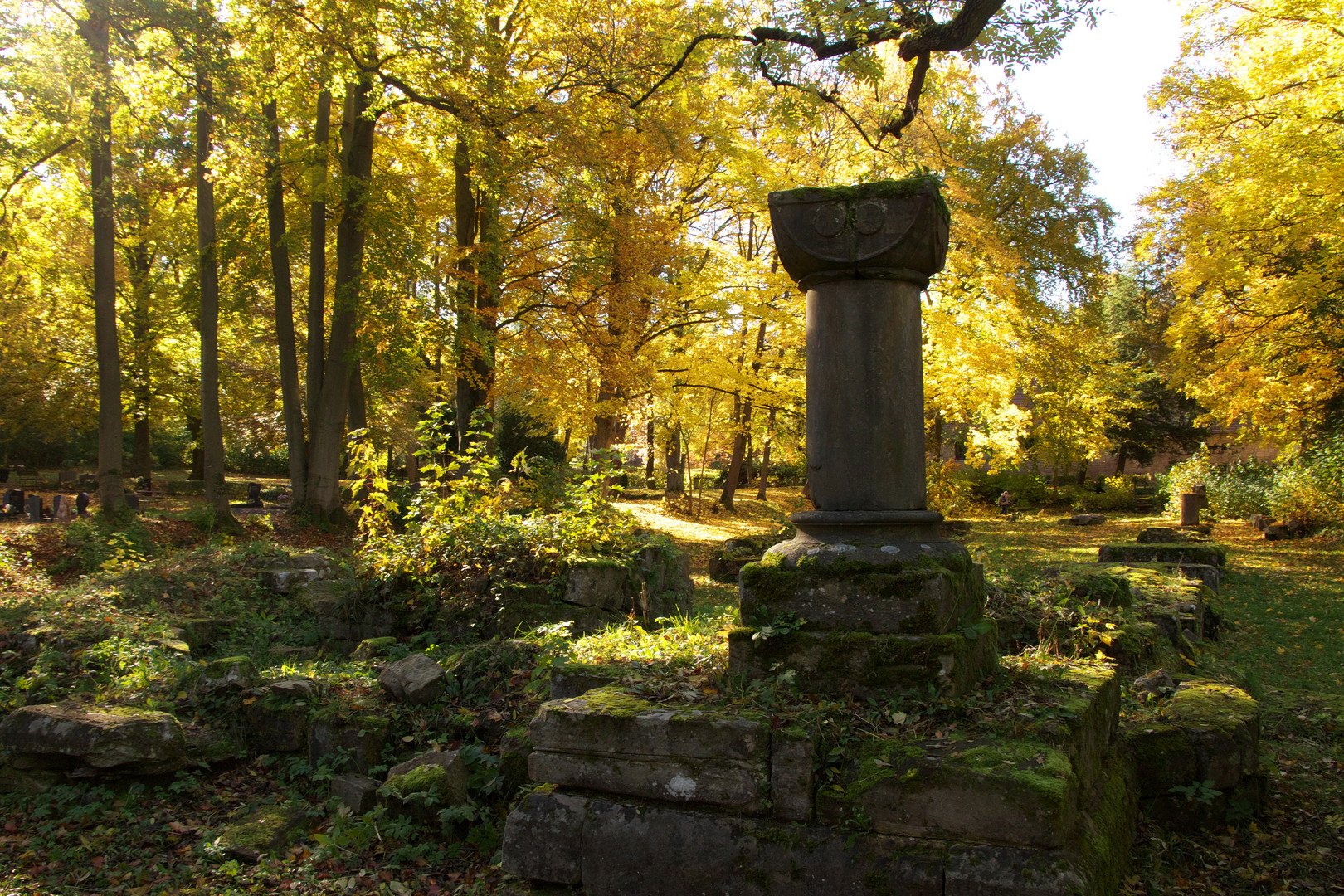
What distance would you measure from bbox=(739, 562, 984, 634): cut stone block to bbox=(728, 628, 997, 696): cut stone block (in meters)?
0.06

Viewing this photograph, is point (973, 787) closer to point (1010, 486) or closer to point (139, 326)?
point (1010, 486)

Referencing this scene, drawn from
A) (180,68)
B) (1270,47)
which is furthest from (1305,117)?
(180,68)

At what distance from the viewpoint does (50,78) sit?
12.4m

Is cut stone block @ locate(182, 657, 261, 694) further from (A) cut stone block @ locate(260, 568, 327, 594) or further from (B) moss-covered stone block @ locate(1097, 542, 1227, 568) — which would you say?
(B) moss-covered stone block @ locate(1097, 542, 1227, 568)

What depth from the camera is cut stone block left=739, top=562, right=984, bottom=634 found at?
368 cm

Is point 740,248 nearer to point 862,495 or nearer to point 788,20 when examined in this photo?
point 788,20

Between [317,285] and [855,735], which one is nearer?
[855,735]

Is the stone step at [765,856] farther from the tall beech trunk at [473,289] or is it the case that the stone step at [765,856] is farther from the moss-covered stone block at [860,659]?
Result: the tall beech trunk at [473,289]

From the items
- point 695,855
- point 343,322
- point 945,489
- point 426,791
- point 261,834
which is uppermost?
point 343,322

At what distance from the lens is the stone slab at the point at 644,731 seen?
10.8 ft

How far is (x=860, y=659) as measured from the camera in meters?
3.64

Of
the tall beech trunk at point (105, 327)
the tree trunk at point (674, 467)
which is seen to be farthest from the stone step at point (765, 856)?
the tree trunk at point (674, 467)

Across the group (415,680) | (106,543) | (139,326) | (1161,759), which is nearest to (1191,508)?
(1161,759)

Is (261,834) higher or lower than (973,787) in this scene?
lower
